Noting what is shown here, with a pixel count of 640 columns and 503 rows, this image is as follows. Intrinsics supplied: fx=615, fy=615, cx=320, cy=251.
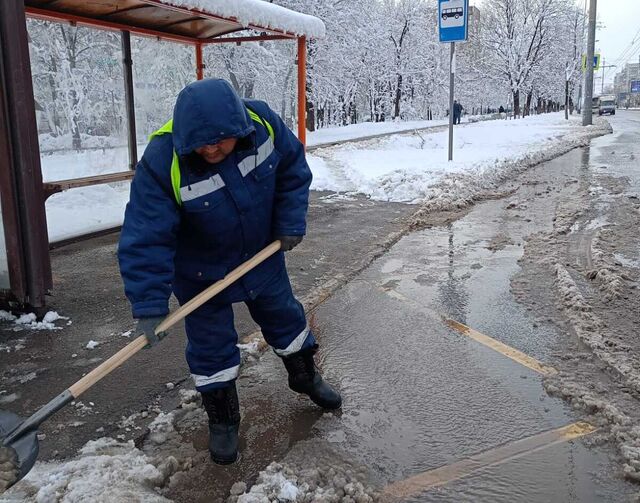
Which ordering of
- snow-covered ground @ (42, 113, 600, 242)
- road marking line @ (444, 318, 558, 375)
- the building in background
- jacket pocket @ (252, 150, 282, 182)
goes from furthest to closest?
the building in background, snow-covered ground @ (42, 113, 600, 242), road marking line @ (444, 318, 558, 375), jacket pocket @ (252, 150, 282, 182)

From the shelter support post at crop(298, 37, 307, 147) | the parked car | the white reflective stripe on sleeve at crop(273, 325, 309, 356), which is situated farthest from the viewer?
the parked car

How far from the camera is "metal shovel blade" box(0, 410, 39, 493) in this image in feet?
7.97

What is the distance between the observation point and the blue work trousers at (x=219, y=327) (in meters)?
2.77

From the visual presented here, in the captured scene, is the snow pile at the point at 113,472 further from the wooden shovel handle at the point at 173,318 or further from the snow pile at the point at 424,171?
the snow pile at the point at 424,171

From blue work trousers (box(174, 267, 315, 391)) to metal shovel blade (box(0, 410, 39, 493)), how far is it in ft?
2.33

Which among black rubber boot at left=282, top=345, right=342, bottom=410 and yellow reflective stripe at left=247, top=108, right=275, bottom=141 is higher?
yellow reflective stripe at left=247, top=108, right=275, bottom=141

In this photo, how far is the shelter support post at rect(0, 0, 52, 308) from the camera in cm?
409

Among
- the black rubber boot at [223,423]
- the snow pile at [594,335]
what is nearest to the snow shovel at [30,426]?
the black rubber boot at [223,423]

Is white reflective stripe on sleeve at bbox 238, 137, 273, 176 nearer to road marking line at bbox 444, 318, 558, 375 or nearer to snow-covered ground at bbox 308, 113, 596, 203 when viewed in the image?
road marking line at bbox 444, 318, 558, 375

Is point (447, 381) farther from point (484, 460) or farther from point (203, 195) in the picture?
point (203, 195)

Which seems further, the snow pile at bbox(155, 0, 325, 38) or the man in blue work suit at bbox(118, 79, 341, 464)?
the snow pile at bbox(155, 0, 325, 38)

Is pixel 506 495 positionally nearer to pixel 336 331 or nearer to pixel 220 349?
pixel 220 349

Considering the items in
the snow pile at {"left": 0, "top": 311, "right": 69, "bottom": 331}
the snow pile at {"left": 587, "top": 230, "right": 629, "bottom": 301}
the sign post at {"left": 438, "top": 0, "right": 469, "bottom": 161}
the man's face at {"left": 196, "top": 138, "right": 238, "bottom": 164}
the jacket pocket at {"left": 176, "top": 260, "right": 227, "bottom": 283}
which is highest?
the sign post at {"left": 438, "top": 0, "right": 469, "bottom": 161}

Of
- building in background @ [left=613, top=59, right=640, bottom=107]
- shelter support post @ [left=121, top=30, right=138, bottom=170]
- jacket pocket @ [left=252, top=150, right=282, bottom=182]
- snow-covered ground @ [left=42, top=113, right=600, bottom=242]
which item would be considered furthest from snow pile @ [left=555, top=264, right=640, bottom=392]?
building in background @ [left=613, top=59, right=640, bottom=107]
